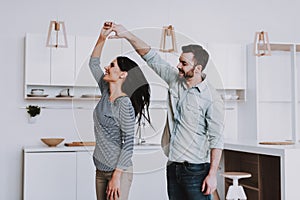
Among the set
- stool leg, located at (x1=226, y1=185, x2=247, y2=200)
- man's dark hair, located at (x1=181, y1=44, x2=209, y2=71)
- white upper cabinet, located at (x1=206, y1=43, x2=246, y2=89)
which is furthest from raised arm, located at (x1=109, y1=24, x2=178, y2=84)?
white upper cabinet, located at (x1=206, y1=43, x2=246, y2=89)

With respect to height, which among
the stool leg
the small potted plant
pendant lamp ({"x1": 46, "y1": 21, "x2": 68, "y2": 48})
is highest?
pendant lamp ({"x1": 46, "y1": 21, "x2": 68, "y2": 48})

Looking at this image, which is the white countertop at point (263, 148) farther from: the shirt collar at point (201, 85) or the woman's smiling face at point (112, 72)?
the woman's smiling face at point (112, 72)

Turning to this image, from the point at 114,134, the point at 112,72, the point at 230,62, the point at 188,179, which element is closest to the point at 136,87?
the point at 112,72

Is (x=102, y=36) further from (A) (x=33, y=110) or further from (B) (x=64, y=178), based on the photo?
(A) (x=33, y=110)

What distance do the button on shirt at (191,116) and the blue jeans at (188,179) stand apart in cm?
3

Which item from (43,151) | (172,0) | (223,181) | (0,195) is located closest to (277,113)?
(223,181)

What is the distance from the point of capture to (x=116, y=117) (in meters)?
2.38

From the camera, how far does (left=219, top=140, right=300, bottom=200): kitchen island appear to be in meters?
3.69

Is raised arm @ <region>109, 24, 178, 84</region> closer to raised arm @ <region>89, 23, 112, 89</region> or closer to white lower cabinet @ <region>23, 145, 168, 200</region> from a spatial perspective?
raised arm @ <region>89, 23, 112, 89</region>

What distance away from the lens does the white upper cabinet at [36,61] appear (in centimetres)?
511

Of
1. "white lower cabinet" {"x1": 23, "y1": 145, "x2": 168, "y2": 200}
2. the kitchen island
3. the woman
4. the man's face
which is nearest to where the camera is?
the woman

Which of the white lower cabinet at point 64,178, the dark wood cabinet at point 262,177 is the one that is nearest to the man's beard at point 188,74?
the dark wood cabinet at point 262,177

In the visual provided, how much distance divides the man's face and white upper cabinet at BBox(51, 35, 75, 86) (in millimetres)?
2926

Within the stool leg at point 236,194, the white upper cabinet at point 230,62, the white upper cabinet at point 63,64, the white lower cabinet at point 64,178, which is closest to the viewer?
the stool leg at point 236,194
